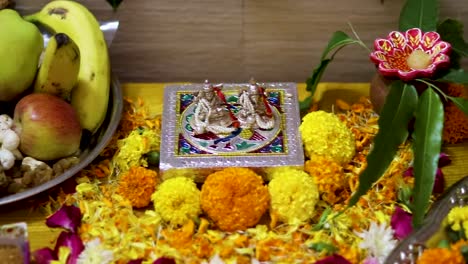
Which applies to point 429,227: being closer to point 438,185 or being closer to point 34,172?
point 438,185

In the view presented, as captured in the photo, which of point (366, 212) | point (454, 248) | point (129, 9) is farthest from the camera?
point (129, 9)

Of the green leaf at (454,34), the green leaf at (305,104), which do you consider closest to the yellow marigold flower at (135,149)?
the green leaf at (305,104)

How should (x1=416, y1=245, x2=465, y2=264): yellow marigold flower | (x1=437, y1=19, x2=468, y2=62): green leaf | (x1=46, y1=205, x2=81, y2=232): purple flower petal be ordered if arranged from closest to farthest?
(x1=416, y1=245, x2=465, y2=264): yellow marigold flower, (x1=46, y1=205, x2=81, y2=232): purple flower petal, (x1=437, y1=19, x2=468, y2=62): green leaf

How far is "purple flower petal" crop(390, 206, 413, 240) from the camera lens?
0.76m

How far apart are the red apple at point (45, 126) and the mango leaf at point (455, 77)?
0.48m

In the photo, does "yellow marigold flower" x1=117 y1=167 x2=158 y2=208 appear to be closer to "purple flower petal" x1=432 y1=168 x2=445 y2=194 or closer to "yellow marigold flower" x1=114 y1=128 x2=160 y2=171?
"yellow marigold flower" x1=114 y1=128 x2=160 y2=171

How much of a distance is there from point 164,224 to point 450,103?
42 centimetres

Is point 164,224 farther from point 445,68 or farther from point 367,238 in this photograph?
point 445,68

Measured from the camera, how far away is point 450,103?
0.90 metres

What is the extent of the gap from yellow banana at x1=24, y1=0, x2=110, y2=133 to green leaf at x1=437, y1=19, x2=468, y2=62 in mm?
469

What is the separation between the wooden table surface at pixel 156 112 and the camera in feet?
2.64

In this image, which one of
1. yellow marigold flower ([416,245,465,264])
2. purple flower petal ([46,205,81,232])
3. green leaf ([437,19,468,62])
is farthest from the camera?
green leaf ([437,19,468,62])

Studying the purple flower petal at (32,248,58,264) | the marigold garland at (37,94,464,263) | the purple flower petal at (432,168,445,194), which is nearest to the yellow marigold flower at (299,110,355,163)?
the marigold garland at (37,94,464,263)

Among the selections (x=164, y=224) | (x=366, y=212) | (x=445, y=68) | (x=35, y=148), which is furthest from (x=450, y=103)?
(x=35, y=148)
